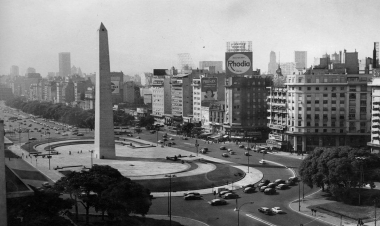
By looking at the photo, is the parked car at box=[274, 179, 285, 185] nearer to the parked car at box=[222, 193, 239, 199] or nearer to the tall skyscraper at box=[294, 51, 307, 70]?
the parked car at box=[222, 193, 239, 199]

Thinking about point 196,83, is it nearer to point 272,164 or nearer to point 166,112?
point 166,112

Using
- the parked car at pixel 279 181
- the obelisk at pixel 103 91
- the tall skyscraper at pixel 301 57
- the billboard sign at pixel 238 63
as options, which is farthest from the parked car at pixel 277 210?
the tall skyscraper at pixel 301 57

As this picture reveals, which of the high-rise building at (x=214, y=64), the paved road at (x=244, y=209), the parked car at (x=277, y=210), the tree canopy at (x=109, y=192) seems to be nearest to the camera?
the tree canopy at (x=109, y=192)

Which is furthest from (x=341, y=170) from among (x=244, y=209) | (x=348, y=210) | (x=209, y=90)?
(x=209, y=90)

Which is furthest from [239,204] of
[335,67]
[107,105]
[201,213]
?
[335,67]

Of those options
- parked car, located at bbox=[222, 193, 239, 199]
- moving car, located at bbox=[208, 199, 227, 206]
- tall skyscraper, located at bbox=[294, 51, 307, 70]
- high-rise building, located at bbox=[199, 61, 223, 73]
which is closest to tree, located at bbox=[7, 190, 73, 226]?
moving car, located at bbox=[208, 199, 227, 206]

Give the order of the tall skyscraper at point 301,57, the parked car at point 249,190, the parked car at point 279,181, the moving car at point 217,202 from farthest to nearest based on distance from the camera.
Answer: the tall skyscraper at point 301,57 < the parked car at point 279,181 < the parked car at point 249,190 < the moving car at point 217,202

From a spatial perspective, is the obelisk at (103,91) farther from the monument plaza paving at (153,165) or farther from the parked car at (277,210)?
the parked car at (277,210)
